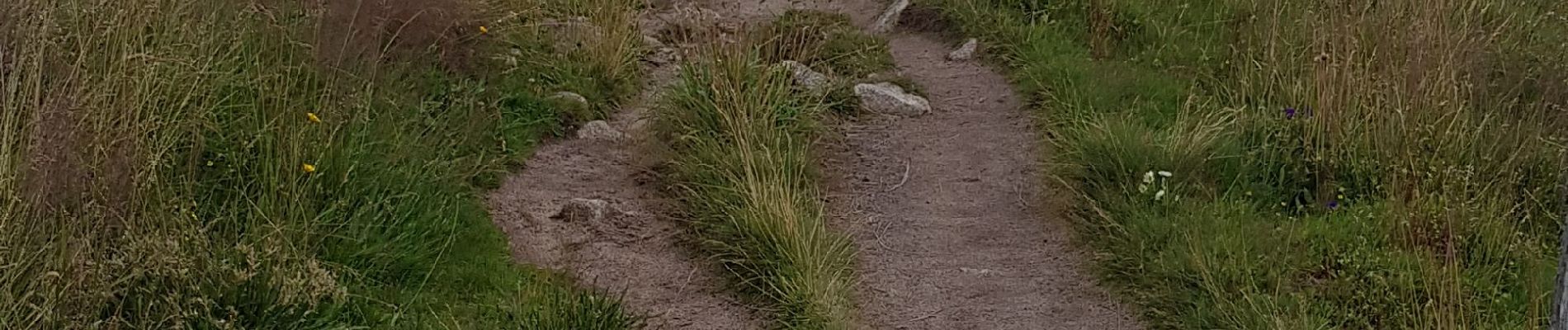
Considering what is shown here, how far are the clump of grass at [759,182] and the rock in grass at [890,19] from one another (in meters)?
1.39

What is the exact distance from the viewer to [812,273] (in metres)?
4.14

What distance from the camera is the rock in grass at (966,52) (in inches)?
270

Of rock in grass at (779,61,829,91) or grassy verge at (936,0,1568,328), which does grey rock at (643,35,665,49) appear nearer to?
rock in grass at (779,61,829,91)

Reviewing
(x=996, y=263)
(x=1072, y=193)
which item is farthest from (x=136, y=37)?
(x=1072, y=193)

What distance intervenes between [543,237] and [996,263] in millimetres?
1465

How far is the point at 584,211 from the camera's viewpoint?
4.79 m

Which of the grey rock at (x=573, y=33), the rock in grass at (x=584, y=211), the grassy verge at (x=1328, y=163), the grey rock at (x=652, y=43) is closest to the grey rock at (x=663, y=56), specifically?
the grey rock at (x=652, y=43)

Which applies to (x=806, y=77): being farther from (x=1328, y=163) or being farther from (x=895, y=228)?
(x=1328, y=163)

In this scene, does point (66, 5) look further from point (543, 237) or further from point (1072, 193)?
point (1072, 193)

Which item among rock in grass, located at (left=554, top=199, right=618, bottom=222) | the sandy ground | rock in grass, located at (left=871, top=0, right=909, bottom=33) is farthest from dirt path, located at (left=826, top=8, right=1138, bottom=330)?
rock in grass, located at (left=871, top=0, right=909, bottom=33)

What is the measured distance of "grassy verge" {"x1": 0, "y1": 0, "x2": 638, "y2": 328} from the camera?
3.36m

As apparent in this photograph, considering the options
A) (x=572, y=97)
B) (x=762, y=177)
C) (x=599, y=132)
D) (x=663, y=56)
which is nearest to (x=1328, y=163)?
(x=762, y=177)

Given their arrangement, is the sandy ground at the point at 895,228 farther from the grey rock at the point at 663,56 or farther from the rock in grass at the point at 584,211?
the grey rock at the point at 663,56

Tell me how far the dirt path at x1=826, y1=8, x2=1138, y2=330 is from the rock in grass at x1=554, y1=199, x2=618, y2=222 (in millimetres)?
786
